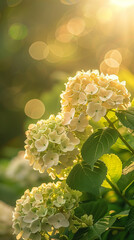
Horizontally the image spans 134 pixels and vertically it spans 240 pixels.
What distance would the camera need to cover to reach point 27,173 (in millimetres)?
1953

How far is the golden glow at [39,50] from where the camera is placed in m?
5.20

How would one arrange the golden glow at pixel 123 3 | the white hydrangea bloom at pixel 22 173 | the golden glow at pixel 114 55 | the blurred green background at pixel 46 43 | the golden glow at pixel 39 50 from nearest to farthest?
the white hydrangea bloom at pixel 22 173
the golden glow at pixel 123 3
the golden glow at pixel 114 55
the blurred green background at pixel 46 43
the golden glow at pixel 39 50

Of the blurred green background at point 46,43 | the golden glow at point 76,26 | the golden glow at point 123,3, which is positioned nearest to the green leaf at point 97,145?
the blurred green background at point 46,43

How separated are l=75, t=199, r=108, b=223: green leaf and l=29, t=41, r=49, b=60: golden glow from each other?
4.43m

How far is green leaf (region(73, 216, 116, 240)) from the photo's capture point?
697mm

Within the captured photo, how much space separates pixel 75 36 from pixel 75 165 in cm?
418

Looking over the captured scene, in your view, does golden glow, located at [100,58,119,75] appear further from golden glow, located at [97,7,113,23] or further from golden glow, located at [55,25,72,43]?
golden glow, located at [55,25,72,43]

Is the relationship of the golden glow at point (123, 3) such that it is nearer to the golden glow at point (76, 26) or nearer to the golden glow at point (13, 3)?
the golden glow at point (76, 26)

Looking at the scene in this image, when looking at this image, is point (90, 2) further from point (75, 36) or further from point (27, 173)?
point (27, 173)

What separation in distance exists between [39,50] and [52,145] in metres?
4.69

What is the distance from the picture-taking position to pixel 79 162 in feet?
2.56

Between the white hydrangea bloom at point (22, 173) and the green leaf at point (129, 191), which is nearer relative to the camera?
the green leaf at point (129, 191)

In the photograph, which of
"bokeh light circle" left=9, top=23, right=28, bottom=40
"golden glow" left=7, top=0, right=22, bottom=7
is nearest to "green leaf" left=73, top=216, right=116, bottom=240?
"bokeh light circle" left=9, top=23, right=28, bottom=40

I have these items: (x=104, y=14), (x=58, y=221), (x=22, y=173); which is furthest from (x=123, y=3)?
(x=58, y=221)
